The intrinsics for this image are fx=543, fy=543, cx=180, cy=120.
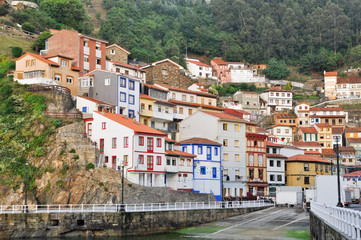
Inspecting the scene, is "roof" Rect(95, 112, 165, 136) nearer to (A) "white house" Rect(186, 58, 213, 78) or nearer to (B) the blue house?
(B) the blue house

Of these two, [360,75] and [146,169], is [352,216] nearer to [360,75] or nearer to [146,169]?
[146,169]

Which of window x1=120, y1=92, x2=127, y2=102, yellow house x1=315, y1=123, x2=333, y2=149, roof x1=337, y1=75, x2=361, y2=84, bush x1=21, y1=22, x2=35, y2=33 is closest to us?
window x1=120, y1=92, x2=127, y2=102

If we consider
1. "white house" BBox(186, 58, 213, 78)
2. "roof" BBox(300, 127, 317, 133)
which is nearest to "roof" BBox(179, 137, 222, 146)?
"roof" BBox(300, 127, 317, 133)

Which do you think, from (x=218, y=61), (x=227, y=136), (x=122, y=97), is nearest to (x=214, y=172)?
(x=227, y=136)

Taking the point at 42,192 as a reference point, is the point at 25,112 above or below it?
above

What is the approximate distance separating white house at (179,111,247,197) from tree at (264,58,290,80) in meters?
78.3

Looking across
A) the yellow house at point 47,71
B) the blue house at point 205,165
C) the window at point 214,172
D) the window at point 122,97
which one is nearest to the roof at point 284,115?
the blue house at point 205,165

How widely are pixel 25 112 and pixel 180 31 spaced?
11849cm

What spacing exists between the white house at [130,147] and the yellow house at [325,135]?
65315 millimetres

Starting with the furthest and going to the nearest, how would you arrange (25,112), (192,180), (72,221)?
(192,180) → (25,112) → (72,221)

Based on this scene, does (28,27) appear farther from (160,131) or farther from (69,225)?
(69,225)

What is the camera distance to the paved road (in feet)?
173

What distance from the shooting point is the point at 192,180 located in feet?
247

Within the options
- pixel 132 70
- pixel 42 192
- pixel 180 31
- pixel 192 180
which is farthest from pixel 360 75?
pixel 42 192
